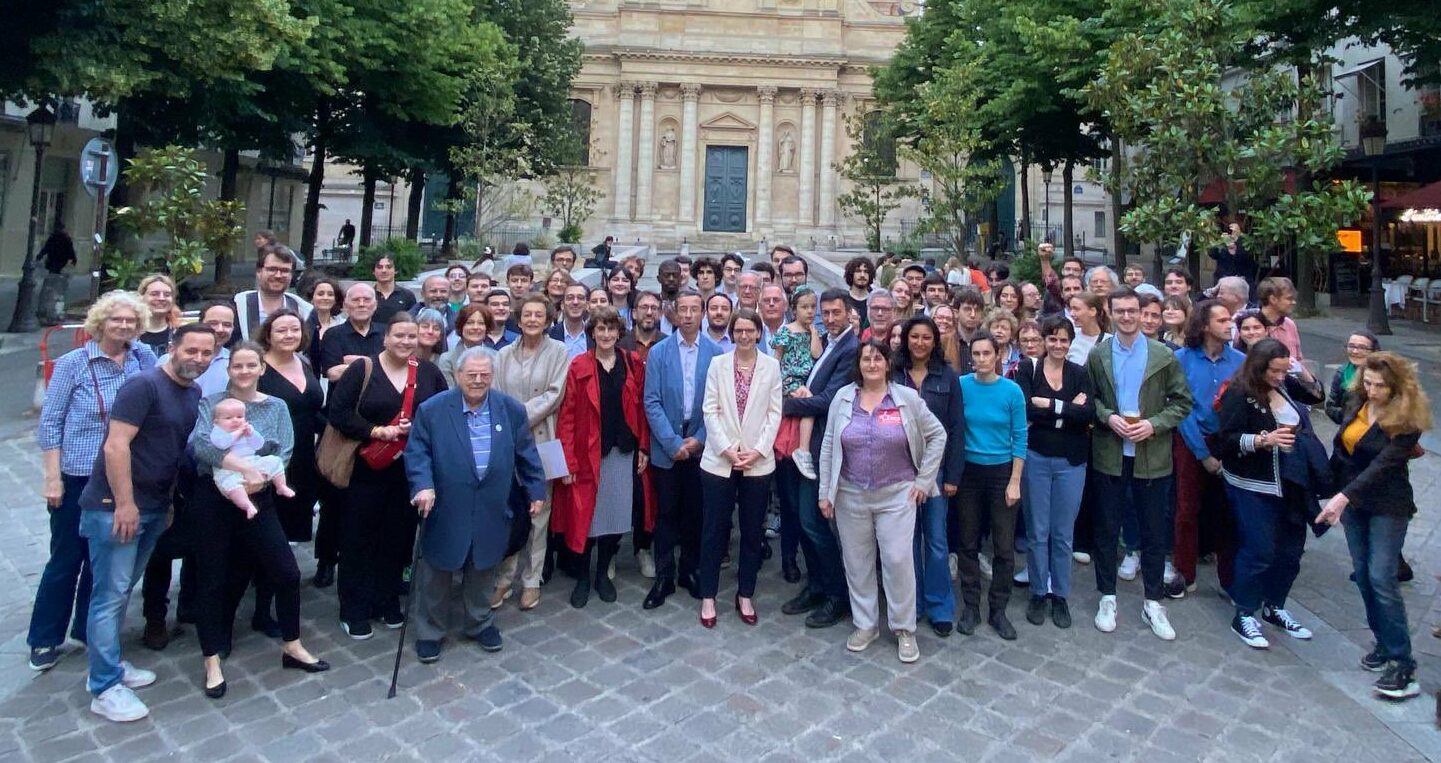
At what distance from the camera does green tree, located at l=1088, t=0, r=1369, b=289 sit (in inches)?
426

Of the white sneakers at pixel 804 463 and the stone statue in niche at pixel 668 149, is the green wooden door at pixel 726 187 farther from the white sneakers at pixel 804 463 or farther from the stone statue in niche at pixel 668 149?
the white sneakers at pixel 804 463

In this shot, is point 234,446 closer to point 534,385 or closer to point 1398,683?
point 534,385

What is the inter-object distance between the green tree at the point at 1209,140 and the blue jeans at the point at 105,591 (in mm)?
11240

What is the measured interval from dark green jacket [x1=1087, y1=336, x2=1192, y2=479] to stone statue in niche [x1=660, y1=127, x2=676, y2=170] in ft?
131

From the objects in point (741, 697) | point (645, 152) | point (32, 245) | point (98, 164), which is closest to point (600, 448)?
point (741, 697)

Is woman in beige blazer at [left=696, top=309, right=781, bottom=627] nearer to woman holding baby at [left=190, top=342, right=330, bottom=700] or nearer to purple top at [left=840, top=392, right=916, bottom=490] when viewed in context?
purple top at [left=840, top=392, right=916, bottom=490]

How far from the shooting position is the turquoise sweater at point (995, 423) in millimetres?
5492

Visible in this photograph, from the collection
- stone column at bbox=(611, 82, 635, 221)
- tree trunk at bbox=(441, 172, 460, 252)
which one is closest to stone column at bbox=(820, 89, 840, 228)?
stone column at bbox=(611, 82, 635, 221)

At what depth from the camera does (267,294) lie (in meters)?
6.50

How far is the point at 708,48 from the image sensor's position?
42812mm

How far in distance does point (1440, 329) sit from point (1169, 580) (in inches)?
731

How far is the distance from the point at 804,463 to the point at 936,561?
3.37ft

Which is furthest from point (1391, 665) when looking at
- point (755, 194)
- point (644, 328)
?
point (755, 194)

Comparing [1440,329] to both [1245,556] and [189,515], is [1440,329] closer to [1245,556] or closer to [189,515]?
[1245,556]
